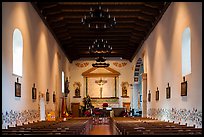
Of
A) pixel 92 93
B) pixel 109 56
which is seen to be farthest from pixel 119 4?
pixel 92 93

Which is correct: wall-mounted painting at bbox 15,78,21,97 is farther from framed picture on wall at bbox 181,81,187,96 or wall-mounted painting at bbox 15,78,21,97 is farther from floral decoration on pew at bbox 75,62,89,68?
floral decoration on pew at bbox 75,62,89,68

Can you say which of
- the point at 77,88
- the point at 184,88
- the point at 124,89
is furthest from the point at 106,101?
the point at 184,88

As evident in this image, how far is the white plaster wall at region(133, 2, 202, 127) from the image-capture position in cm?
989

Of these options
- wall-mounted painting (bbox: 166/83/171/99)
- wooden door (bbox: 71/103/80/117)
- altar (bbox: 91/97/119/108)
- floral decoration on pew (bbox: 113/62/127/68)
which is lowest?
wooden door (bbox: 71/103/80/117)

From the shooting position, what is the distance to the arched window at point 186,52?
11.5 metres

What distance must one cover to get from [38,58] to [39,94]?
1.46m

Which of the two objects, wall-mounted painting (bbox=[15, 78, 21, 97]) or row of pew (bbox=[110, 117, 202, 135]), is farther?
wall-mounted painting (bbox=[15, 78, 21, 97])

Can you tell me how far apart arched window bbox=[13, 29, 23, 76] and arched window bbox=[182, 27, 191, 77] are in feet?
16.8

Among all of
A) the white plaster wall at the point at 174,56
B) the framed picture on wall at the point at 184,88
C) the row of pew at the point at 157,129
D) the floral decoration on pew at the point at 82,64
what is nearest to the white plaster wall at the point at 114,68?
the floral decoration on pew at the point at 82,64

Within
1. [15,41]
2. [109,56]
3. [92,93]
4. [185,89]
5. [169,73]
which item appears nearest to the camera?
[185,89]

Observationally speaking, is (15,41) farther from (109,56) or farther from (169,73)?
(109,56)

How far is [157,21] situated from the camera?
53.8 ft

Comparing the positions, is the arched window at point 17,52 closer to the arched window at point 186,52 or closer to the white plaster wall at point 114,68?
the arched window at point 186,52

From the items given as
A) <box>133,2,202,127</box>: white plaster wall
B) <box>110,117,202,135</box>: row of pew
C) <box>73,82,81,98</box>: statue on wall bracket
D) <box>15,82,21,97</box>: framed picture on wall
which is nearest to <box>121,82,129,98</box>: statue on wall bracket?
<box>73,82,81,98</box>: statue on wall bracket
